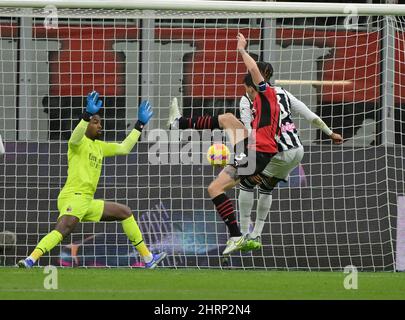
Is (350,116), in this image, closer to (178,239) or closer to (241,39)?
(178,239)

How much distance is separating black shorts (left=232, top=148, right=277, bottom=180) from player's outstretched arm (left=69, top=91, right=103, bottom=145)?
164 cm

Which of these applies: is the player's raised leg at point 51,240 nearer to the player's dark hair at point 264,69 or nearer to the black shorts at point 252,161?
the black shorts at point 252,161

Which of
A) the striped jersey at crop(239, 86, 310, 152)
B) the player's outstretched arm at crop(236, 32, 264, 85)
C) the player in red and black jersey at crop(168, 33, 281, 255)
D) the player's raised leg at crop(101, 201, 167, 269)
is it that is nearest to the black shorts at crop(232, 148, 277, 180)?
the player in red and black jersey at crop(168, 33, 281, 255)

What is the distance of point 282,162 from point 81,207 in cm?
237

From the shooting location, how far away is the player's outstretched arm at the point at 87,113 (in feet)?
37.6

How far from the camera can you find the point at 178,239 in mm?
14375

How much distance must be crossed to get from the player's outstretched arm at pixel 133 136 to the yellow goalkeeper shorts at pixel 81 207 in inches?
26.9

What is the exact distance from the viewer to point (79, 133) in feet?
39.3

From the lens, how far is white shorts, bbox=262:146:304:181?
11.9m

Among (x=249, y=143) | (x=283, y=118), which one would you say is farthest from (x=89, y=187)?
(x=283, y=118)

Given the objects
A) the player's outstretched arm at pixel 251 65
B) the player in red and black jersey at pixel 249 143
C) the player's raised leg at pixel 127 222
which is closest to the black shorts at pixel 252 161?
the player in red and black jersey at pixel 249 143

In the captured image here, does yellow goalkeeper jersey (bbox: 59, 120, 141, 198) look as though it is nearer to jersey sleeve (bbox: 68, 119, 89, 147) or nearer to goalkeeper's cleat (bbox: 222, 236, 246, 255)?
jersey sleeve (bbox: 68, 119, 89, 147)

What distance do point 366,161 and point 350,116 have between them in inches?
26.3

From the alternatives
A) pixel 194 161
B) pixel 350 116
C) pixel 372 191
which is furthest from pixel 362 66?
pixel 194 161
